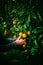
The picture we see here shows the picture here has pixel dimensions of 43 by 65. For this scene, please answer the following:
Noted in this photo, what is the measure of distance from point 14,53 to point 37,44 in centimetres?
59

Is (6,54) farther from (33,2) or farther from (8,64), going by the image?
(33,2)

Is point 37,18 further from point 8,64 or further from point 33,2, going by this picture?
point 8,64

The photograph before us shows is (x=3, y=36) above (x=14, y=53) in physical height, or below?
above

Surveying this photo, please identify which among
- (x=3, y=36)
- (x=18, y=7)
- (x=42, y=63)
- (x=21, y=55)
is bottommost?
(x=42, y=63)

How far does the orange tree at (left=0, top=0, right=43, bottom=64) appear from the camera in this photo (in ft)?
19.2

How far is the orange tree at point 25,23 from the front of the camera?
19.2 feet

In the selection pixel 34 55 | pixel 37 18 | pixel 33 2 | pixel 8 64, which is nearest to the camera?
pixel 8 64

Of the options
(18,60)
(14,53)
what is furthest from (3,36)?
(18,60)

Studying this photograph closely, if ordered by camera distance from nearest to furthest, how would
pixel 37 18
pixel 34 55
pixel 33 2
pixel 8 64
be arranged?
pixel 8 64, pixel 34 55, pixel 37 18, pixel 33 2

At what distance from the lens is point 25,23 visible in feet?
20.8

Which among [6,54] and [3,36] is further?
[3,36]

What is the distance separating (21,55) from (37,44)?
1.54 feet

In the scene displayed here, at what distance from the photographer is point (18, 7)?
6828mm


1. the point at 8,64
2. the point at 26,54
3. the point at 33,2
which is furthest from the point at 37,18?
the point at 8,64
